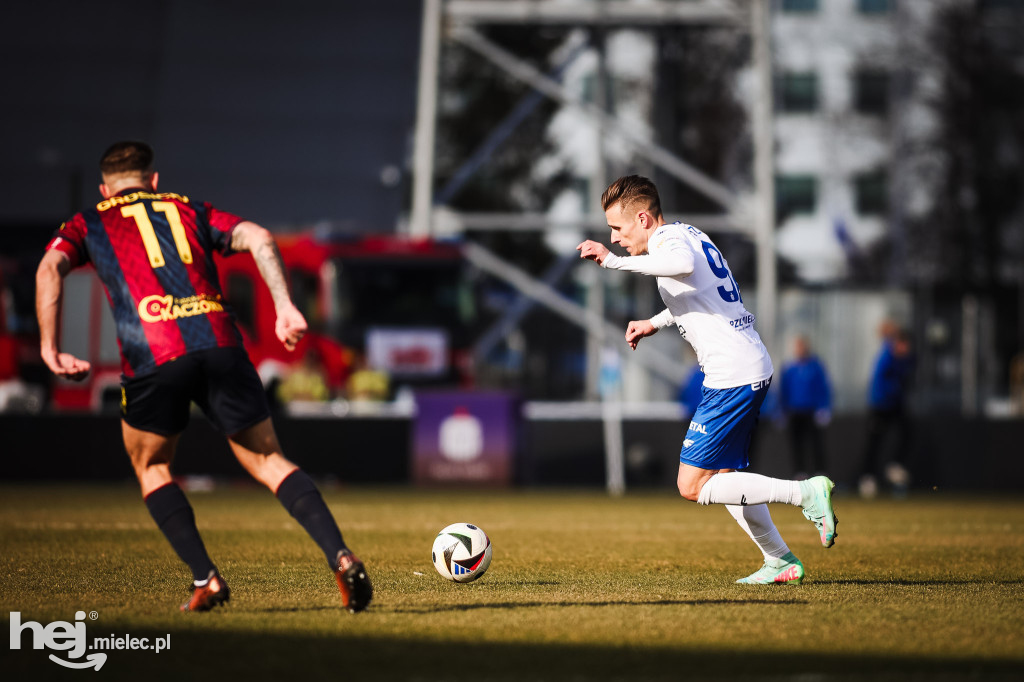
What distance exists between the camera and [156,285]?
6297 millimetres

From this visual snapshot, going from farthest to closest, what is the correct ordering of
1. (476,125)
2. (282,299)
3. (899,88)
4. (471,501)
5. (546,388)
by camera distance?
1. (899,88)
2. (476,125)
3. (546,388)
4. (471,501)
5. (282,299)

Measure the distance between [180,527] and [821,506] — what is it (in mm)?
3000

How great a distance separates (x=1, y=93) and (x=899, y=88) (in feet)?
101

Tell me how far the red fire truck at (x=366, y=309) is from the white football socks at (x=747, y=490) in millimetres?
16216

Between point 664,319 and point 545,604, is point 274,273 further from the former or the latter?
point 664,319

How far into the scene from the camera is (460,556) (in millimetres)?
7625

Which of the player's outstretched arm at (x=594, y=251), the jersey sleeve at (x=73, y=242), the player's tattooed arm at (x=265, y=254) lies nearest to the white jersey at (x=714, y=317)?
the player's outstretched arm at (x=594, y=251)

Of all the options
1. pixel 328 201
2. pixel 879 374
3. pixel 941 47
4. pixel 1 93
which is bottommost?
pixel 879 374

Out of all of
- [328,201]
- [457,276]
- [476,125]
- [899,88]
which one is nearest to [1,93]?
[328,201]

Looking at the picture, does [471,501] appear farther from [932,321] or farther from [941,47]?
[941,47]

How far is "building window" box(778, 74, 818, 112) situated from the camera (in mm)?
58219

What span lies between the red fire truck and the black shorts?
16809mm

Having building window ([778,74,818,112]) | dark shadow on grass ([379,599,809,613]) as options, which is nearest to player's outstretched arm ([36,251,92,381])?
dark shadow on grass ([379,599,809,613])

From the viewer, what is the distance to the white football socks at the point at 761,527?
7.50m
